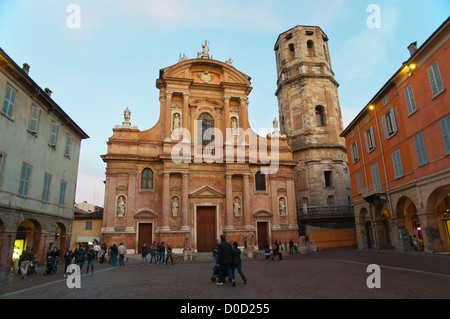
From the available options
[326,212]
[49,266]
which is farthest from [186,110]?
[326,212]

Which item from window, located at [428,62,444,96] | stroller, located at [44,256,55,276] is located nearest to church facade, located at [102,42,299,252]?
stroller, located at [44,256,55,276]

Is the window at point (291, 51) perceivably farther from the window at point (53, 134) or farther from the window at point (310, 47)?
the window at point (53, 134)

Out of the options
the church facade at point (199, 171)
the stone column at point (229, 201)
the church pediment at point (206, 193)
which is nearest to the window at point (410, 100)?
the church facade at point (199, 171)

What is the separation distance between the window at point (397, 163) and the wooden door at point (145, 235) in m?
18.4

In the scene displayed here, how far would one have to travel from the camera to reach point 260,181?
27.9 m

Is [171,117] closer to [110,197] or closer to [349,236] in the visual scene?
[110,197]

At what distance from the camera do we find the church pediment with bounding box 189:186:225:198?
25.9m

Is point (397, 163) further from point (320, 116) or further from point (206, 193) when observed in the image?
point (320, 116)

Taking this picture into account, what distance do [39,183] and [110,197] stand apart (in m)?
7.56

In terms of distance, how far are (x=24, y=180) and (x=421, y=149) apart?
21.2 meters

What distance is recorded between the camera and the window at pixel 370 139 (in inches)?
885

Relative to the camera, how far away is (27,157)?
15.9 meters

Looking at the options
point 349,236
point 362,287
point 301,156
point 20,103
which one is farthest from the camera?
point 301,156

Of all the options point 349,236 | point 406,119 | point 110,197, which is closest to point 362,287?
point 406,119
